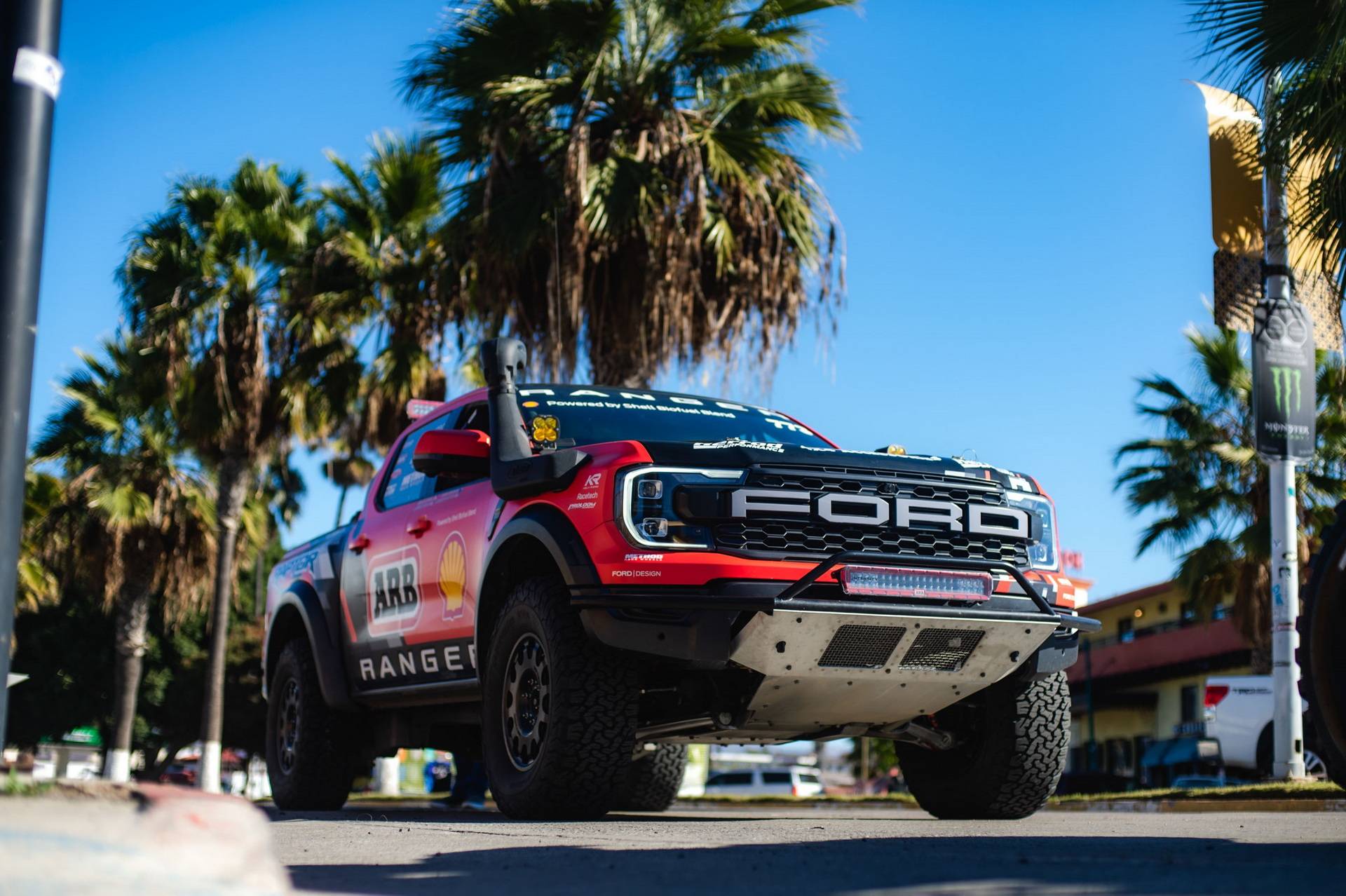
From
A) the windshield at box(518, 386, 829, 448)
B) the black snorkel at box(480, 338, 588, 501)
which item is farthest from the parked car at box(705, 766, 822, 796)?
Result: the black snorkel at box(480, 338, 588, 501)

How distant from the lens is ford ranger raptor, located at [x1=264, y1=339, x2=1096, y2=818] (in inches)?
234

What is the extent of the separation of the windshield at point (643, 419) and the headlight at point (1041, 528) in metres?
1.25

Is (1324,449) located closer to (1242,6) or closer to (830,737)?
(1242,6)

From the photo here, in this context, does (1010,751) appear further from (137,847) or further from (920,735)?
(137,847)

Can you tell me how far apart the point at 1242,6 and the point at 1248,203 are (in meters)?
3.42

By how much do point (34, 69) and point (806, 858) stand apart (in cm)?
302

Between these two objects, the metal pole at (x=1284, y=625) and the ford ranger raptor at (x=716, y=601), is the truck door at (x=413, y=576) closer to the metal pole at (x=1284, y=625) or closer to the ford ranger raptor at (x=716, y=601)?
the ford ranger raptor at (x=716, y=601)

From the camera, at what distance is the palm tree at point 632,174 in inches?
594

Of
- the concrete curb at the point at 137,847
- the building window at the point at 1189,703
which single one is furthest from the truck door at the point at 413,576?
the building window at the point at 1189,703

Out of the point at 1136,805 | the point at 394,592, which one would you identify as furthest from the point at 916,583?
the point at 1136,805

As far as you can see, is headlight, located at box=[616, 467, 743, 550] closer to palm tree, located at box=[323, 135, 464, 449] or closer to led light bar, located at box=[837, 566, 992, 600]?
led light bar, located at box=[837, 566, 992, 600]

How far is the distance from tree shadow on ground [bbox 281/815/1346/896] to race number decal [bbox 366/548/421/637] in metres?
2.99

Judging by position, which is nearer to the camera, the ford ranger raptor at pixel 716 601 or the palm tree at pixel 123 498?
the ford ranger raptor at pixel 716 601

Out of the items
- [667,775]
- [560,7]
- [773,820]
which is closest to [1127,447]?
[560,7]
